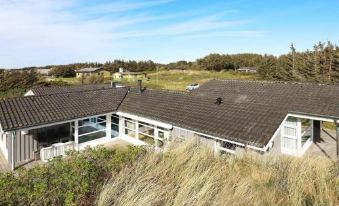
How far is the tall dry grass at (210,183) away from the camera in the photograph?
361 centimetres

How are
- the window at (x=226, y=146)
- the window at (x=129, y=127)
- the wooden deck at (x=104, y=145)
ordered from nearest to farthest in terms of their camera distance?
the window at (x=226, y=146) < the wooden deck at (x=104, y=145) < the window at (x=129, y=127)

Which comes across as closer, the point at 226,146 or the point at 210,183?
the point at 210,183

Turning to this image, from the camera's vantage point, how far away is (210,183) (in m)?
3.91

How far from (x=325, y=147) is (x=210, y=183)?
44.7 feet

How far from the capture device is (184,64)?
3971 inches

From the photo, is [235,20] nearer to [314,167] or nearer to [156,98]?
[156,98]

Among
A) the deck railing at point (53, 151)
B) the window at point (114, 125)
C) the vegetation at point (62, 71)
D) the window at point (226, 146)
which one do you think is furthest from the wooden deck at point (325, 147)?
the vegetation at point (62, 71)

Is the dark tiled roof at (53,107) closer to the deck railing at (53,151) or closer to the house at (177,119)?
the house at (177,119)

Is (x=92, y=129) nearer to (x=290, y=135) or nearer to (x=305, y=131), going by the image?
(x=290, y=135)

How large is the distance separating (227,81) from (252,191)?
17.7 m

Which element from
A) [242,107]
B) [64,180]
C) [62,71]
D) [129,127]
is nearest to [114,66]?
[62,71]

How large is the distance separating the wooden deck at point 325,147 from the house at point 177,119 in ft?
0.34

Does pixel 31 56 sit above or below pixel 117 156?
above

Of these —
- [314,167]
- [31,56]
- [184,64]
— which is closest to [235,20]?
[314,167]
